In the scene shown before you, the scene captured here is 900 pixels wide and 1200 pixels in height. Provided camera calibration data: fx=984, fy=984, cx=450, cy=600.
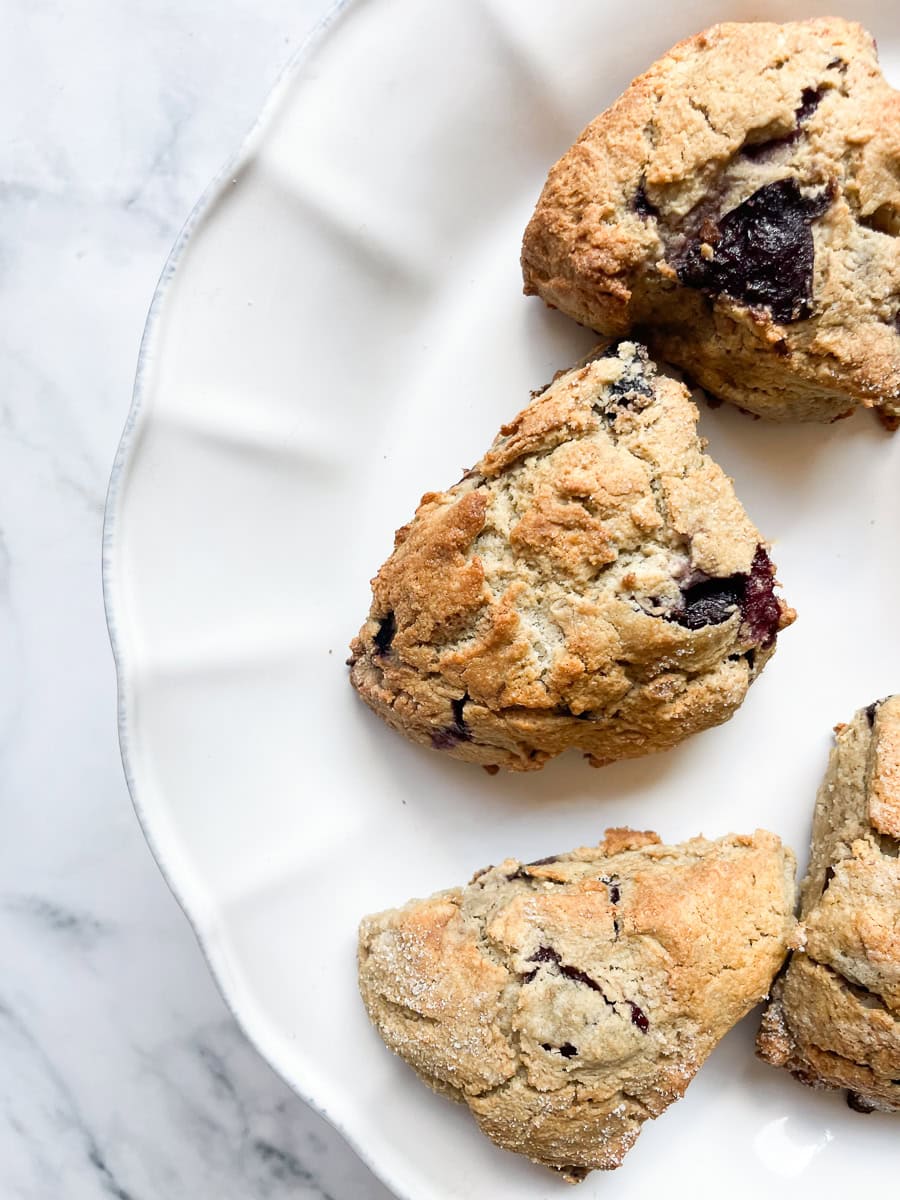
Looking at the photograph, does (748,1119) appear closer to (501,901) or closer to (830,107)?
(501,901)

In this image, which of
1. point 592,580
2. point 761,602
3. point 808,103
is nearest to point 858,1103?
point 761,602

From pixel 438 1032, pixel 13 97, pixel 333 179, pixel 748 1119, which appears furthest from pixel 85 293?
pixel 748 1119

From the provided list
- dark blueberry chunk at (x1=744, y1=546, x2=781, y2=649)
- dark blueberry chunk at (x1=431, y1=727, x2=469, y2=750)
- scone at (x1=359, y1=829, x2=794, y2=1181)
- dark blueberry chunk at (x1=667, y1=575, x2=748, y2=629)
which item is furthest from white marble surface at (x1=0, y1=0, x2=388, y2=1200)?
dark blueberry chunk at (x1=744, y1=546, x2=781, y2=649)

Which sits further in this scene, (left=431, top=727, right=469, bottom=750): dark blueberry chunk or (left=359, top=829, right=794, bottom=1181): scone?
(left=431, top=727, right=469, bottom=750): dark blueberry chunk

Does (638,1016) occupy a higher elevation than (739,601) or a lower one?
lower

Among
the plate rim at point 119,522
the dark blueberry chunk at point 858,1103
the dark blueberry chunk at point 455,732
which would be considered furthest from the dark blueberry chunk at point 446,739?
the dark blueberry chunk at point 858,1103

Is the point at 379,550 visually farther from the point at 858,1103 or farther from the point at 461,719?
the point at 858,1103

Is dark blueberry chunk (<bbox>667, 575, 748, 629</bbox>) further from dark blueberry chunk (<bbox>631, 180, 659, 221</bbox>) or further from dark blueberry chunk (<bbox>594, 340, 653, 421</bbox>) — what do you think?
dark blueberry chunk (<bbox>631, 180, 659, 221</bbox>)
